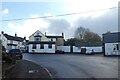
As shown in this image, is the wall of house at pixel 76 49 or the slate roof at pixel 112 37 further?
the wall of house at pixel 76 49

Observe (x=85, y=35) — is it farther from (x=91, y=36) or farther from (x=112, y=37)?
(x=112, y=37)

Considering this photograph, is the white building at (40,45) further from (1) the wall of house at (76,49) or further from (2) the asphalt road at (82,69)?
(2) the asphalt road at (82,69)

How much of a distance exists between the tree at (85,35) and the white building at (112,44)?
154 ft

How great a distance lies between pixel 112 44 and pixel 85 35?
5581 centimetres

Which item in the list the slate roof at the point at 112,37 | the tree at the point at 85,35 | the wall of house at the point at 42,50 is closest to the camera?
the slate roof at the point at 112,37

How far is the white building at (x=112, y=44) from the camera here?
60031mm

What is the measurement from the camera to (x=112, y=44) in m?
60.8

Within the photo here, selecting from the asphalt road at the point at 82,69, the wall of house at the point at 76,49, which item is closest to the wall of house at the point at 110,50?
the wall of house at the point at 76,49

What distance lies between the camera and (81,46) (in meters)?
83.9

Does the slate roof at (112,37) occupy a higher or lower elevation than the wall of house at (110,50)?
higher

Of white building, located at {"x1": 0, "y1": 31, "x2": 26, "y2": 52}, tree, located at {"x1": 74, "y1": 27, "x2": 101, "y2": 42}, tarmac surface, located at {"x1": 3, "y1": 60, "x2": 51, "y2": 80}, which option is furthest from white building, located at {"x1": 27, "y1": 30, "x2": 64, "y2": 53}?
tarmac surface, located at {"x1": 3, "y1": 60, "x2": 51, "y2": 80}

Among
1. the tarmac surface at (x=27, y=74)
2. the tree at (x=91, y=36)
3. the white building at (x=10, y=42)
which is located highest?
the tree at (x=91, y=36)

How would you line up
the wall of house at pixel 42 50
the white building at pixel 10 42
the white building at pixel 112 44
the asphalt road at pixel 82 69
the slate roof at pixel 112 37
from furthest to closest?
the white building at pixel 10 42 < the wall of house at pixel 42 50 < the slate roof at pixel 112 37 < the white building at pixel 112 44 < the asphalt road at pixel 82 69

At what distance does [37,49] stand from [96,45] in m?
18.9
